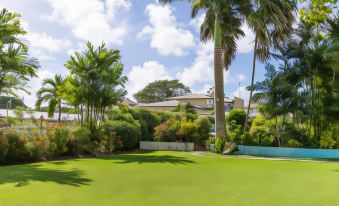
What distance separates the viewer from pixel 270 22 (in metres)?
19.8

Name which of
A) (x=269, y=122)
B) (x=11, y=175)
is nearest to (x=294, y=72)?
(x=269, y=122)

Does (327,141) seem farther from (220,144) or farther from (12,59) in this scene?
(12,59)

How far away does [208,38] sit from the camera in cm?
2216

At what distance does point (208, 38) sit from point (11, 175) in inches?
647

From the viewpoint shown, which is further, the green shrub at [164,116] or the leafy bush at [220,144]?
the green shrub at [164,116]

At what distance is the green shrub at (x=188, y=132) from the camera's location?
22.4 m

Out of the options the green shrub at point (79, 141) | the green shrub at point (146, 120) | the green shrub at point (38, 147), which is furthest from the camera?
the green shrub at point (146, 120)

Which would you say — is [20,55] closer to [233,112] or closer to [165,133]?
[165,133]

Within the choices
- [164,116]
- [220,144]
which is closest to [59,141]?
[220,144]

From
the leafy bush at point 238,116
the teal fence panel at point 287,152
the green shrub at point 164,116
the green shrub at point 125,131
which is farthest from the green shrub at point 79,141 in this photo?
the leafy bush at point 238,116

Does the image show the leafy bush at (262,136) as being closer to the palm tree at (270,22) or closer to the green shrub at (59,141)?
the palm tree at (270,22)

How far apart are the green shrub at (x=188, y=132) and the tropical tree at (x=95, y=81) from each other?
18.2 feet

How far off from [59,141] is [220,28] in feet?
38.7

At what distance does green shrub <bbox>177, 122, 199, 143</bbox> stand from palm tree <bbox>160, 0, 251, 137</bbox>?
13.0 feet
